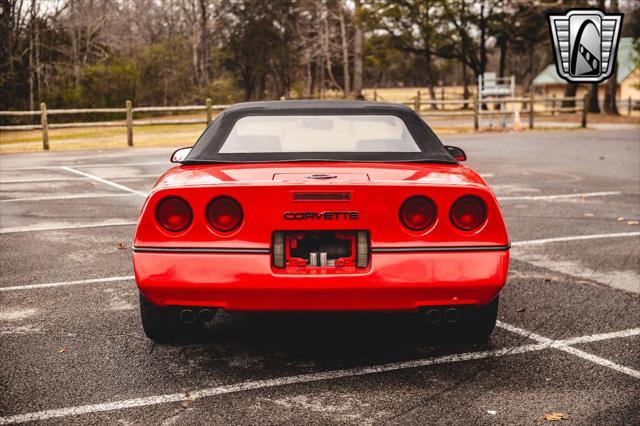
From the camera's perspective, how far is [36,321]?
4805 millimetres

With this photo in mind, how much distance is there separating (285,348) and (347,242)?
2.90 feet

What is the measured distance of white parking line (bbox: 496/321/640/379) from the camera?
12.9ft

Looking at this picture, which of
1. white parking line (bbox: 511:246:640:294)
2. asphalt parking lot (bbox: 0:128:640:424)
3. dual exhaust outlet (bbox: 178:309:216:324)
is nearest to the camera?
asphalt parking lot (bbox: 0:128:640:424)

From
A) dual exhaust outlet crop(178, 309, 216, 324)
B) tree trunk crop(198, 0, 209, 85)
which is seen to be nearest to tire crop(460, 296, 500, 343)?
dual exhaust outlet crop(178, 309, 216, 324)

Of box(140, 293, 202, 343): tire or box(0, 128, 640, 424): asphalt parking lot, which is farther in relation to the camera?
box(140, 293, 202, 343): tire

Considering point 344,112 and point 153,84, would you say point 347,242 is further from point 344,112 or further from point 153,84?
point 153,84

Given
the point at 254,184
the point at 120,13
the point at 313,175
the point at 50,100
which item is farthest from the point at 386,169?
the point at 120,13

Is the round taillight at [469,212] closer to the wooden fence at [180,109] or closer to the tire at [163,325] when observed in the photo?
the tire at [163,325]

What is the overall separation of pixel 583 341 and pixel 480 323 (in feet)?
1.99

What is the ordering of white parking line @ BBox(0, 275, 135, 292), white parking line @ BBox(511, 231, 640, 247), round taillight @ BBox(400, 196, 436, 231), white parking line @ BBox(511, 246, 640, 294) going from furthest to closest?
white parking line @ BBox(511, 231, 640, 247) < white parking line @ BBox(511, 246, 640, 294) < white parking line @ BBox(0, 275, 135, 292) < round taillight @ BBox(400, 196, 436, 231)

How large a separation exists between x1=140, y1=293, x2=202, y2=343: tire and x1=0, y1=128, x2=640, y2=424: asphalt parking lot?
0.06 meters

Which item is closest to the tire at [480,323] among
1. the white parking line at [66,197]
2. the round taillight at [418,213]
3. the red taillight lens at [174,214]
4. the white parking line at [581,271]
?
the round taillight at [418,213]

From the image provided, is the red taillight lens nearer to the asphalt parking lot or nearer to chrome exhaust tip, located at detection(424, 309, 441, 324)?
the asphalt parking lot

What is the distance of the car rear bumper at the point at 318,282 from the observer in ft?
11.8
